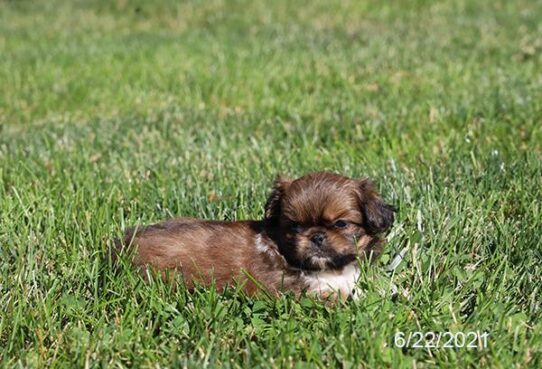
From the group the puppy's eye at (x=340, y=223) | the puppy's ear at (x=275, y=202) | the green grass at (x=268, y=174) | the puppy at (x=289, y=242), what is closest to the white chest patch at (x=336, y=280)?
the puppy at (x=289, y=242)

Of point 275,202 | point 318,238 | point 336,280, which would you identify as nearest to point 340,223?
point 318,238

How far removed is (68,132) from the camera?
330 inches

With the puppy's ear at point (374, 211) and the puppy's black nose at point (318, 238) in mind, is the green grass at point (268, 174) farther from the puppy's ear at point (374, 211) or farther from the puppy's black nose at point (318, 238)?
the puppy's black nose at point (318, 238)

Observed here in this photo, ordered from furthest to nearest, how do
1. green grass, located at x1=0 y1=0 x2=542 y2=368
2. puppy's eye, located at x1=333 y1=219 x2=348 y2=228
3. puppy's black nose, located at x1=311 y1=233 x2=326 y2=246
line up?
puppy's eye, located at x1=333 y1=219 x2=348 y2=228 → puppy's black nose, located at x1=311 y1=233 x2=326 y2=246 → green grass, located at x1=0 y1=0 x2=542 y2=368

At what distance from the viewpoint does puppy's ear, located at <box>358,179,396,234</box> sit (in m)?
4.65

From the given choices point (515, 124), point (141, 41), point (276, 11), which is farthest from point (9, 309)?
point (276, 11)

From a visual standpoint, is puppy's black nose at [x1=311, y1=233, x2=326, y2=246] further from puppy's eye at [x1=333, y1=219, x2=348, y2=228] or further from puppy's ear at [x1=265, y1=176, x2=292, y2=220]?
puppy's ear at [x1=265, y1=176, x2=292, y2=220]

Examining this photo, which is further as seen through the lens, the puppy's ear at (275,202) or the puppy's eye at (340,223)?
the puppy's ear at (275,202)

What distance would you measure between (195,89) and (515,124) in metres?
4.34

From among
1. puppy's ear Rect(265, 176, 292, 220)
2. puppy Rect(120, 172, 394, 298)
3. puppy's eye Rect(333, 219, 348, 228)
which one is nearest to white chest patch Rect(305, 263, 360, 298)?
puppy Rect(120, 172, 394, 298)

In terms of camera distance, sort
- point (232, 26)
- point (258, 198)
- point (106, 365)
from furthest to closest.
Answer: point (232, 26)
point (258, 198)
point (106, 365)

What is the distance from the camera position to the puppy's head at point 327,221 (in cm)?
445

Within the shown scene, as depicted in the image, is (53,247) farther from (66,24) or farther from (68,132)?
(66,24)

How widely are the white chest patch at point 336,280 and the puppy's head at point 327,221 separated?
0.04 meters
